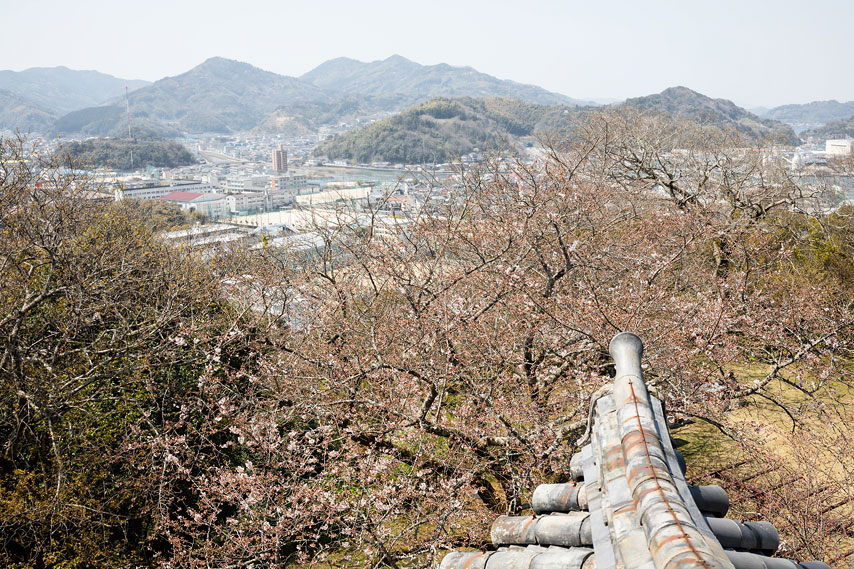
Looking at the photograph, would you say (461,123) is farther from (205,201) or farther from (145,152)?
(145,152)

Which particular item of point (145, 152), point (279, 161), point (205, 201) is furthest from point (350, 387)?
point (279, 161)

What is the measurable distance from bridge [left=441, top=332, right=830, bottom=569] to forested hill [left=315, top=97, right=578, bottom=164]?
3803 inches

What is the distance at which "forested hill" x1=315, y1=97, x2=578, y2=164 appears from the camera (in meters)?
102

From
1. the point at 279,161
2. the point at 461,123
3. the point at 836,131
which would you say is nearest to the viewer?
the point at 836,131

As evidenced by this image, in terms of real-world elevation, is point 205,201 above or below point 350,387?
below

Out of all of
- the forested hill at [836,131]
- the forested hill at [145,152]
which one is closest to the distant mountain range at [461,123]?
the forested hill at [836,131]

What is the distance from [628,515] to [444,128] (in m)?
113

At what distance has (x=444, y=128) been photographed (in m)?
110

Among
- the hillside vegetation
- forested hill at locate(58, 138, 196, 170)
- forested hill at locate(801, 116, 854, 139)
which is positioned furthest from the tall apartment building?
the hillside vegetation

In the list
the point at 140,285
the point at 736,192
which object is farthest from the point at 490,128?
the point at 140,285

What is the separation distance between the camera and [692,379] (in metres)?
7.14

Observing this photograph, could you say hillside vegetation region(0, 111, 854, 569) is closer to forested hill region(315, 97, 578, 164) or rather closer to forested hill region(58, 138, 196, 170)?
forested hill region(315, 97, 578, 164)

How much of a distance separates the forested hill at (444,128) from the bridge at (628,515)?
96.6 meters

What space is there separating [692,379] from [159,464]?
711cm
